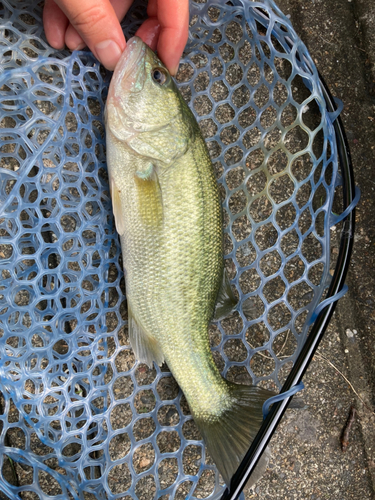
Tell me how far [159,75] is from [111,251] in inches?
33.6

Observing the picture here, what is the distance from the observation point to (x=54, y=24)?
178 cm

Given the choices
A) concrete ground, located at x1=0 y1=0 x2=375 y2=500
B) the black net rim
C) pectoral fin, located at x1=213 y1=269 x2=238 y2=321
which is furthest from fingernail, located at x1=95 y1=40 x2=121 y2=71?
concrete ground, located at x1=0 y1=0 x2=375 y2=500

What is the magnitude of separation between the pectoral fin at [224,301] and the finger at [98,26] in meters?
1.10

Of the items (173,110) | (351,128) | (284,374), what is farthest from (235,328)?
(351,128)

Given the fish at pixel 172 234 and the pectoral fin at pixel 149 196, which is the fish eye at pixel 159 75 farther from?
the pectoral fin at pixel 149 196

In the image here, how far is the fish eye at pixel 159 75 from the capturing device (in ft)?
5.73

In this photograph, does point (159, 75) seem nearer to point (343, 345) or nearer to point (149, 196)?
point (149, 196)

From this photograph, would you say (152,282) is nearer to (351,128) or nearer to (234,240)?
(234,240)

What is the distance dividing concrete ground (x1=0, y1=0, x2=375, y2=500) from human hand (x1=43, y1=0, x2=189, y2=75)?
91 centimetres

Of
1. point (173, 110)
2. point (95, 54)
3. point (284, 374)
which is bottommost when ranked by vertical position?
point (284, 374)

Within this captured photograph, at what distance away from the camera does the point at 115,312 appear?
201 cm

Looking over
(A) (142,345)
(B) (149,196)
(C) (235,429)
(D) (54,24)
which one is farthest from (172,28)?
(C) (235,429)

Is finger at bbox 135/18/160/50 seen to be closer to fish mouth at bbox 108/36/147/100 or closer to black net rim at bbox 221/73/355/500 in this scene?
fish mouth at bbox 108/36/147/100

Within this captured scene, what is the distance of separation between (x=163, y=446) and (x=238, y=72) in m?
2.03
